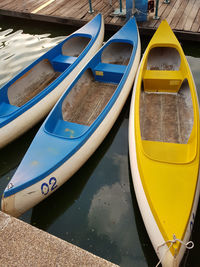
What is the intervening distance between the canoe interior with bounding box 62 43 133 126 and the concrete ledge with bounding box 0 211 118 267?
282 cm

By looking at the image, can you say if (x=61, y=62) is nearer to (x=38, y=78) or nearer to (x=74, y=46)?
(x=38, y=78)

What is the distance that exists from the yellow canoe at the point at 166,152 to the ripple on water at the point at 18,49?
4164mm

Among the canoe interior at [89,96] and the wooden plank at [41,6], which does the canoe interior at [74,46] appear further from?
the wooden plank at [41,6]

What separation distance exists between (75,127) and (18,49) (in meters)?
5.43

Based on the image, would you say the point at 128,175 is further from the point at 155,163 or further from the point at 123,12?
the point at 123,12

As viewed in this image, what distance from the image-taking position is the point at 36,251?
9.23 ft

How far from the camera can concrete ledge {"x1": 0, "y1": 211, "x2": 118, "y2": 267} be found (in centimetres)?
270

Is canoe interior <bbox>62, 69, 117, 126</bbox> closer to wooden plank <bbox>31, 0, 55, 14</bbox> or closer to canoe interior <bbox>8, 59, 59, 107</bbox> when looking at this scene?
canoe interior <bbox>8, 59, 59, 107</bbox>

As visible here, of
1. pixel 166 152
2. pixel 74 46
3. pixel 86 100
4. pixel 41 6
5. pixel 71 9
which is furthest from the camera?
pixel 41 6

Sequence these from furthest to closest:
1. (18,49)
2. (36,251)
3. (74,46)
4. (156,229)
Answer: (18,49), (74,46), (156,229), (36,251)

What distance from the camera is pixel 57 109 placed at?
4879 millimetres

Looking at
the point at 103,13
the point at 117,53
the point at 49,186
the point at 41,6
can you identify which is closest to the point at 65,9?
the point at 41,6

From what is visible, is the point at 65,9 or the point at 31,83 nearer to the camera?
the point at 31,83

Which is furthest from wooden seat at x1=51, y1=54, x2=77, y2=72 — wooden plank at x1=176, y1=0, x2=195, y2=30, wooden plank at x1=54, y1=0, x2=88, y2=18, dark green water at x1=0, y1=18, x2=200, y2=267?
wooden plank at x1=176, y1=0, x2=195, y2=30
